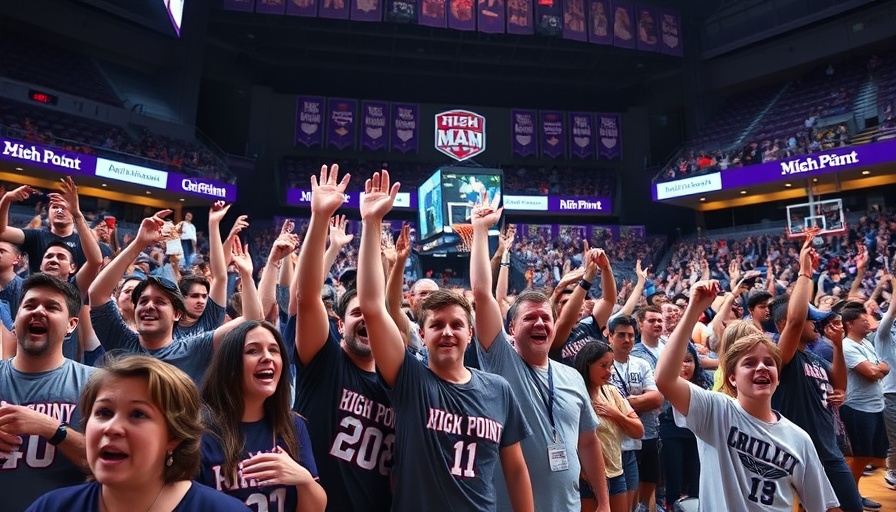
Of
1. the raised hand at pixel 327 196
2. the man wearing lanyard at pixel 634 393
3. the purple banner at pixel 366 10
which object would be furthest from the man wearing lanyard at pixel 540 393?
the purple banner at pixel 366 10

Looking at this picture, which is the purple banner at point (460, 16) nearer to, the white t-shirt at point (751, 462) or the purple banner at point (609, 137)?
the purple banner at point (609, 137)

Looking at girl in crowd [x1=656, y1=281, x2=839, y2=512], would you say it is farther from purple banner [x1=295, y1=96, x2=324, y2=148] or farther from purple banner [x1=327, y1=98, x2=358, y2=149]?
purple banner [x1=295, y1=96, x2=324, y2=148]

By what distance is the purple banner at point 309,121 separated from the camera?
25.2 m

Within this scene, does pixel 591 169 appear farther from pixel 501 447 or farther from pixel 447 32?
pixel 501 447

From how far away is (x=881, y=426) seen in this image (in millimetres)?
4695

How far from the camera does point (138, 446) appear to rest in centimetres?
143

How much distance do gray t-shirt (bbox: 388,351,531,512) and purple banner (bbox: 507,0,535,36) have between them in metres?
21.8

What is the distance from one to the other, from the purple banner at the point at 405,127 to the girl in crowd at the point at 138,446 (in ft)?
82.1

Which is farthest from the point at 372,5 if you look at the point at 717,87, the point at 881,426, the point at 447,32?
the point at 881,426

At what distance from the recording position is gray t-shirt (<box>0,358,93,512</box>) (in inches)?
74.8

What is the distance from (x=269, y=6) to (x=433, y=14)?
20.1 ft

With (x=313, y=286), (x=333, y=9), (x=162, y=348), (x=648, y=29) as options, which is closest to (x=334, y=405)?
(x=313, y=286)

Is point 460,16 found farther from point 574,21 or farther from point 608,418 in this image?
point 608,418

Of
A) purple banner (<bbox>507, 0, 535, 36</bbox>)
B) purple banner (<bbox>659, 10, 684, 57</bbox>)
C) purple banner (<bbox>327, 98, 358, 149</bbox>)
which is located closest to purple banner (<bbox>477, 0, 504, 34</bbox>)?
purple banner (<bbox>507, 0, 535, 36</bbox>)
